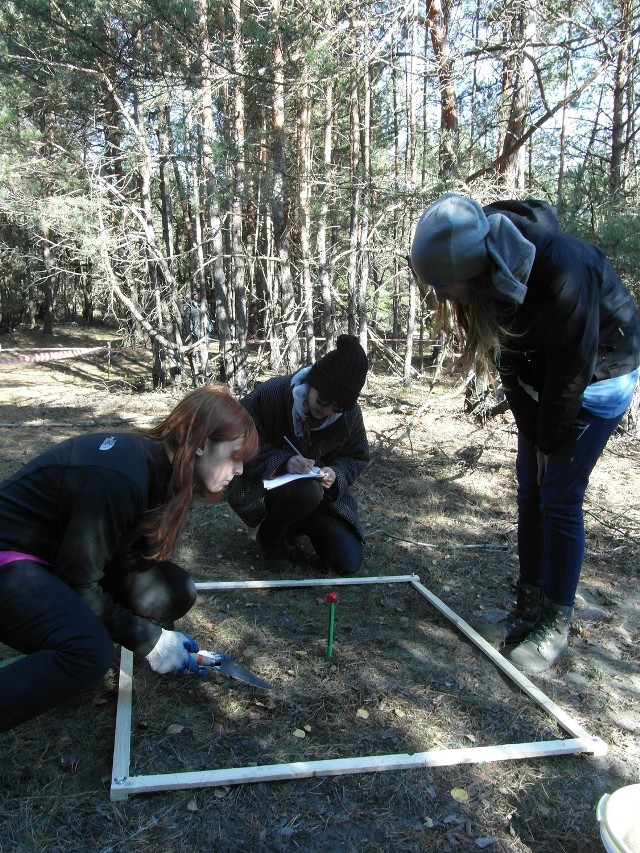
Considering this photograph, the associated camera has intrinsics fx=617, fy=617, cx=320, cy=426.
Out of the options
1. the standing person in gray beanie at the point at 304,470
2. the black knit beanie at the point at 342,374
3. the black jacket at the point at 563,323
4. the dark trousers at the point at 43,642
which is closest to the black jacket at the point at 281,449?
the standing person in gray beanie at the point at 304,470

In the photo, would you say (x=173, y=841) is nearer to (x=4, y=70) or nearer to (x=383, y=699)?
(x=383, y=699)

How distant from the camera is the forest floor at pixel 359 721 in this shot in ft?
5.14

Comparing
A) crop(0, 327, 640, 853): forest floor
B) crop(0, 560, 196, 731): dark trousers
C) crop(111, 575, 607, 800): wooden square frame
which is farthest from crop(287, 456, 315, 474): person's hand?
crop(0, 560, 196, 731): dark trousers

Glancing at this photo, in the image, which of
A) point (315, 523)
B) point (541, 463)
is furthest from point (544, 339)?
point (315, 523)

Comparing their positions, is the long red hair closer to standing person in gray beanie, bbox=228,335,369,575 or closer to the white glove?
the white glove

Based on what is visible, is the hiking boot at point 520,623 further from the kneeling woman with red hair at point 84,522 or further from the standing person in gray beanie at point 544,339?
the kneeling woman with red hair at point 84,522

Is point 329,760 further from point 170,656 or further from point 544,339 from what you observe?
point 544,339

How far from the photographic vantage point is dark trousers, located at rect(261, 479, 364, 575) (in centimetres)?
293

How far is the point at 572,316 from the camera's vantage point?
1902mm

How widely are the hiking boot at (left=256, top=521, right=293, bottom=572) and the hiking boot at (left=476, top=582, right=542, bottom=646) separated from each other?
1052 mm

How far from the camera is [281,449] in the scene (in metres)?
3.04

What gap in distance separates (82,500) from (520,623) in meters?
1.81

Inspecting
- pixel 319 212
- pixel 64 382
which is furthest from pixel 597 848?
pixel 64 382

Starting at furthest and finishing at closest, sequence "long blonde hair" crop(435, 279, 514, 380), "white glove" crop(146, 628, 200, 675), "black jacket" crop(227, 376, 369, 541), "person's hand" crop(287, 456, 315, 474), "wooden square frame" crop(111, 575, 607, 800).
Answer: "black jacket" crop(227, 376, 369, 541)
"person's hand" crop(287, 456, 315, 474)
"white glove" crop(146, 628, 200, 675)
"long blonde hair" crop(435, 279, 514, 380)
"wooden square frame" crop(111, 575, 607, 800)
